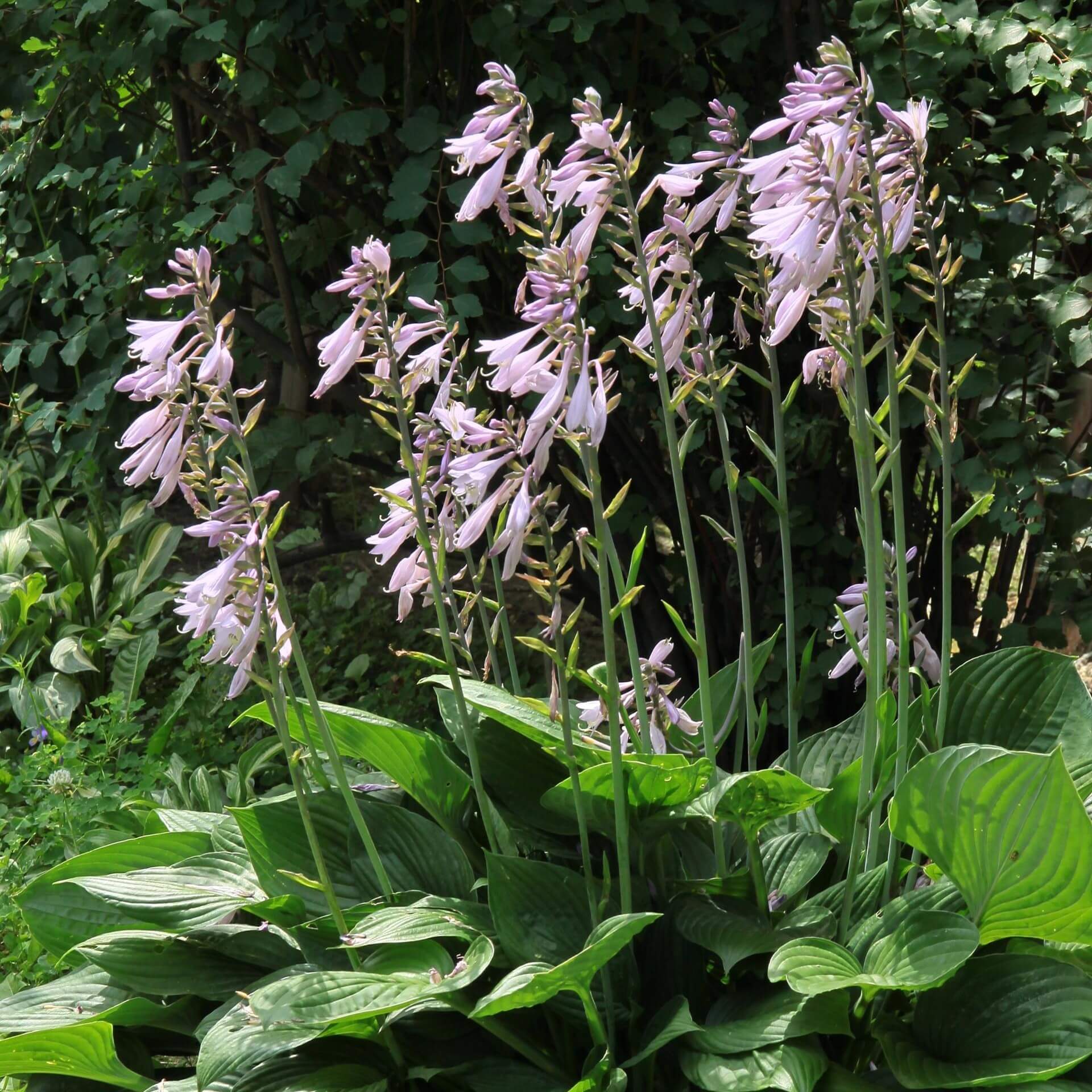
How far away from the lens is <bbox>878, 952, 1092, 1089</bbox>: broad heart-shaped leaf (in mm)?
1562

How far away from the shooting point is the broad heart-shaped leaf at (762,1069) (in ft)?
5.08

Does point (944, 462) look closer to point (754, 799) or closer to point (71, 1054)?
point (754, 799)

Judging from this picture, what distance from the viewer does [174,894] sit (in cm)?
195

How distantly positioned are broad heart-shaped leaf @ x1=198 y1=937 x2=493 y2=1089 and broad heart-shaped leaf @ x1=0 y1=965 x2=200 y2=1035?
304 mm

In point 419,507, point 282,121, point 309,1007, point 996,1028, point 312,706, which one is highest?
point 282,121

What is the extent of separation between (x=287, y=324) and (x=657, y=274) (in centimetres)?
201

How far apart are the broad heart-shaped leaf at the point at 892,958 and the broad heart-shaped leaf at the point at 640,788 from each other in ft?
0.83

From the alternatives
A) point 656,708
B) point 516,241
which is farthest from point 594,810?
point 516,241

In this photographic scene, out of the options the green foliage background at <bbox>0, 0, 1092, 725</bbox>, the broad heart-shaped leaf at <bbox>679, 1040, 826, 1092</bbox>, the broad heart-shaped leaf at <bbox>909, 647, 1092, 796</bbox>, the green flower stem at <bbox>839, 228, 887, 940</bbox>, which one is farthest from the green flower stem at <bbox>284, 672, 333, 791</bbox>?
the green foliage background at <bbox>0, 0, 1092, 725</bbox>

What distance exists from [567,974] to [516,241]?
2.17 meters

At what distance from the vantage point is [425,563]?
69.8 inches

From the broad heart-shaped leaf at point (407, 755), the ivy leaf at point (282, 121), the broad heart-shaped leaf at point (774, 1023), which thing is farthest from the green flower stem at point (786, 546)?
the ivy leaf at point (282, 121)

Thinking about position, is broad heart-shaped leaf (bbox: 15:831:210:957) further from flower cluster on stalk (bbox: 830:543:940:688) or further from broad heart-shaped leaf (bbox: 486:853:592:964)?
flower cluster on stalk (bbox: 830:543:940:688)

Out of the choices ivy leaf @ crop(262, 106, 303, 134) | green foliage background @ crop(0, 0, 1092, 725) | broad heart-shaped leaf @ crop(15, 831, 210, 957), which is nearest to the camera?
broad heart-shaped leaf @ crop(15, 831, 210, 957)
